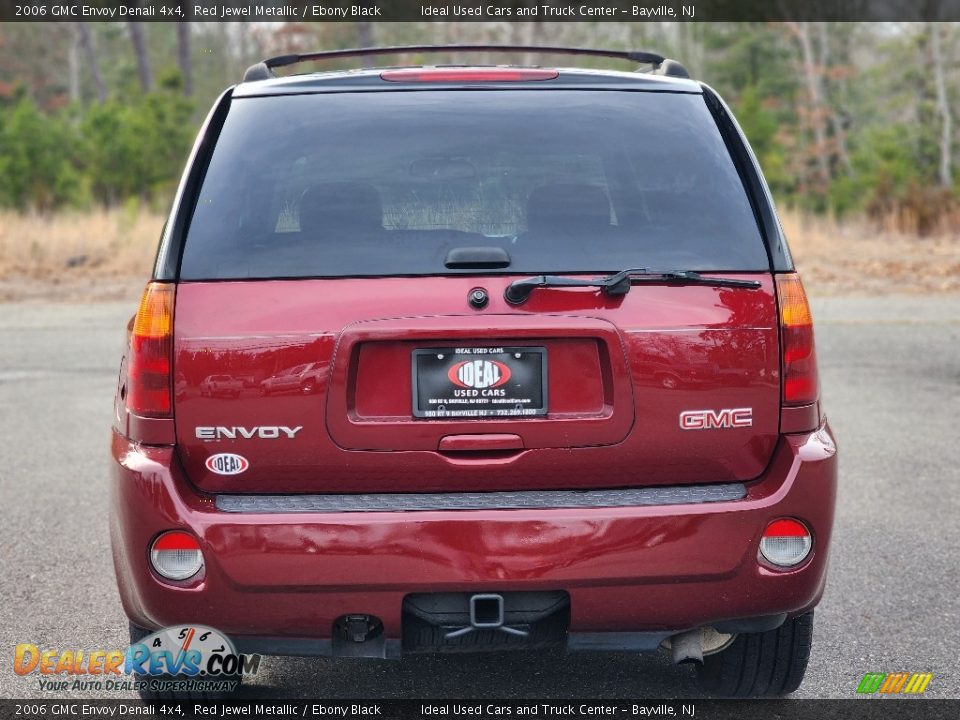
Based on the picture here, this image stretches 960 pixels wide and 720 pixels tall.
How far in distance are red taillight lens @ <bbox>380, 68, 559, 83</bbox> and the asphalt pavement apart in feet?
6.09

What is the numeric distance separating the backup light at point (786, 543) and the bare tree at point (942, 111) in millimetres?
33769

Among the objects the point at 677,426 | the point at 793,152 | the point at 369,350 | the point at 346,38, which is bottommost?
the point at 793,152

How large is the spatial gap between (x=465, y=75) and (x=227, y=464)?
134 cm

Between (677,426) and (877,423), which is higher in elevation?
(677,426)

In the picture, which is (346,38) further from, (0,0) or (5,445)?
(5,445)

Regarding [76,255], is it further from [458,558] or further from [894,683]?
[458,558]

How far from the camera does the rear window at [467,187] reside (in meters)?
3.12

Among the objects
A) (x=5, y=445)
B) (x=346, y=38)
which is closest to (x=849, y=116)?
(x=346, y=38)

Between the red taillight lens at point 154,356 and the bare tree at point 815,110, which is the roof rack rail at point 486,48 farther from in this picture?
the bare tree at point 815,110

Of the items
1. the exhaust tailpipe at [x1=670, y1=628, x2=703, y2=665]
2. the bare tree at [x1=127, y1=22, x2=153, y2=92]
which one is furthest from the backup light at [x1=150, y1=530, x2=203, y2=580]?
the bare tree at [x1=127, y1=22, x2=153, y2=92]

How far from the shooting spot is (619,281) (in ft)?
10.1

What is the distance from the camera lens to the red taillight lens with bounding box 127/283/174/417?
3096 mm

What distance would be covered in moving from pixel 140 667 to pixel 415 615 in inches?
37.4

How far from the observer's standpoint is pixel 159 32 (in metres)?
73.0
